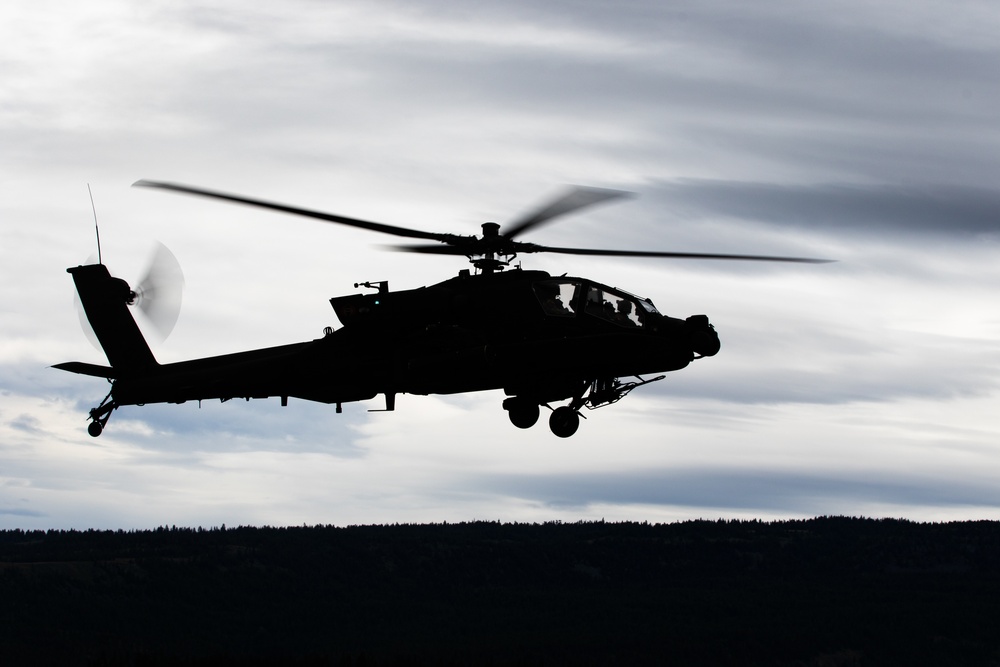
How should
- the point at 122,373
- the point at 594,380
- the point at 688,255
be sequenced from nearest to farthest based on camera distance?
the point at 688,255
the point at 594,380
the point at 122,373

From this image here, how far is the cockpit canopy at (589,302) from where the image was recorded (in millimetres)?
30766

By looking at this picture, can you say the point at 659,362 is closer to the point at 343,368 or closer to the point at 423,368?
the point at 423,368

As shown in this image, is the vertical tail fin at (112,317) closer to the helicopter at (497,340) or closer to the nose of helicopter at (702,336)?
the helicopter at (497,340)

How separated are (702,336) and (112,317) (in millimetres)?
18898

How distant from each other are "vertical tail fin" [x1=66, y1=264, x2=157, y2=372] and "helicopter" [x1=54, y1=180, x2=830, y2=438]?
5.18 metres

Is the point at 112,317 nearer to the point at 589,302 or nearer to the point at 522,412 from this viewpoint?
the point at 522,412

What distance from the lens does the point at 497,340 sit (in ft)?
102

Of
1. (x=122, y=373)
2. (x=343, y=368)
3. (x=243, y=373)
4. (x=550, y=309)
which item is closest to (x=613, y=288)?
(x=550, y=309)

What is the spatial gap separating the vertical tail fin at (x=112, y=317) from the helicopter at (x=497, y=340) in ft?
17.0

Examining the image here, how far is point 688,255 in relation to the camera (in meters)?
28.8

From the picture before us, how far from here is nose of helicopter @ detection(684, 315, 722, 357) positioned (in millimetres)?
29828

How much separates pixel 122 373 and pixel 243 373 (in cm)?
483

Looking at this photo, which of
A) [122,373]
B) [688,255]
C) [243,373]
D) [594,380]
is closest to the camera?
[688,255]

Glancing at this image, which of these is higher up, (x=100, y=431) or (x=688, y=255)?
(x=688, y=255)
